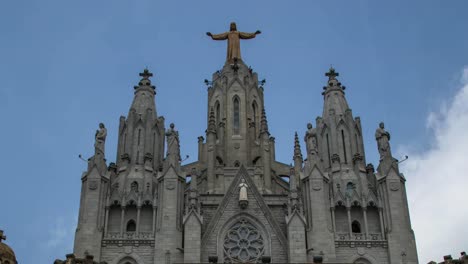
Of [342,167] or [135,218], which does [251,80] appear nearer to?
[342,167]

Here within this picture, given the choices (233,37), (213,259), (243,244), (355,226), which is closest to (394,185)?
(355,226)

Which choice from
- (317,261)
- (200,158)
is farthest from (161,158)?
(317,261)

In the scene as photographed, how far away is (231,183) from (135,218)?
208 inches

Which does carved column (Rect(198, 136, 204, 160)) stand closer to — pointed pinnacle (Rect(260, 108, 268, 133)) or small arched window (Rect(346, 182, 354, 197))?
pointed pinnacle (Rect(260, 108, 268, 133))

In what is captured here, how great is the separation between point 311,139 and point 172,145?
7.45 meters

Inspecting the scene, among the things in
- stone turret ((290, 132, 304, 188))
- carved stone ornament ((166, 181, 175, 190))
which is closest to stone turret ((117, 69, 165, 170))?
carved stone ornament ((166, 181, 175, 190))

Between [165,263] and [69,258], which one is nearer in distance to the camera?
[69,258]

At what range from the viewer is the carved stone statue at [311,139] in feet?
151

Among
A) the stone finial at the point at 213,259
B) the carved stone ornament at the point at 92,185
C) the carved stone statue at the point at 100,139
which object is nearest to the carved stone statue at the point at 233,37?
the carved stone statue at the point at 100,139

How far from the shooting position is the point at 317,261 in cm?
3712

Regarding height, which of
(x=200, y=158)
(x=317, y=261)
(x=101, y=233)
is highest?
(x=200, y=158)

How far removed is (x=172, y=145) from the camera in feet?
152

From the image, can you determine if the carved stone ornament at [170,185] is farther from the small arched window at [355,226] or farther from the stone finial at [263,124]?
the small arched window at [355,226]

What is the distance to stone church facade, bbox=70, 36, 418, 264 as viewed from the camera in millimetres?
42312
